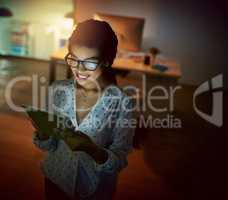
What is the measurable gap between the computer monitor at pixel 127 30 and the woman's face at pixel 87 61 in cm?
295

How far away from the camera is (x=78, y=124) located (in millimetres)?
1343

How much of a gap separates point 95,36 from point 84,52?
65mm

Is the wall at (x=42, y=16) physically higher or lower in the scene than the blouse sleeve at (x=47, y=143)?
higher

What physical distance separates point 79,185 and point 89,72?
0.44 meters

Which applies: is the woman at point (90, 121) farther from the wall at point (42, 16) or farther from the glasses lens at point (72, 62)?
the wall at point (42, 16)

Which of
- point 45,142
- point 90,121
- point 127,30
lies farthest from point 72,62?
point 127,30

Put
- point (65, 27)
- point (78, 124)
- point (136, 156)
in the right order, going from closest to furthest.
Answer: point (78, 124), point (136, 156), point (65, 27)

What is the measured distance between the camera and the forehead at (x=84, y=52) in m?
1.20

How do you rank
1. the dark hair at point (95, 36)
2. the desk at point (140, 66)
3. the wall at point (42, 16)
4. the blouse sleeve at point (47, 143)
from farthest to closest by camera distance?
the wall at point (42, 16)
the desk at point (140, 66)
the blouse sleeve at point (47, 143)
the dark hair at point (95, 36)

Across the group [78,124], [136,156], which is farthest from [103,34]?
[136,156]

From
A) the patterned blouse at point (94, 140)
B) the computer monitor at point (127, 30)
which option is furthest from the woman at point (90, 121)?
the computer monitor at point (127, 30)

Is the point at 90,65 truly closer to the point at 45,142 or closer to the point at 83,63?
the point at 83,63

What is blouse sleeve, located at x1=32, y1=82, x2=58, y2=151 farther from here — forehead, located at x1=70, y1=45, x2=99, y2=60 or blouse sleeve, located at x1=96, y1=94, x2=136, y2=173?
forehead, located at x1=70, y1=45, x2=99, y2=60

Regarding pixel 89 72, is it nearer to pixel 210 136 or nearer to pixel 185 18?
pixel 210 136
